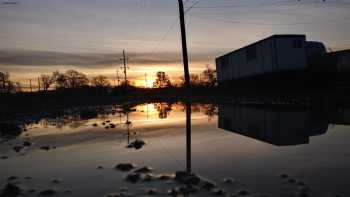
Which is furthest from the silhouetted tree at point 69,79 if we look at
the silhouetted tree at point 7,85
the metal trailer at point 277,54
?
the metal trailer at point 277,54

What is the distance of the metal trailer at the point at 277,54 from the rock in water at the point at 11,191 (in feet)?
72.8

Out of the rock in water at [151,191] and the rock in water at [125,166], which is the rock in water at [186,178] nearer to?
the rock in water at [151,191]

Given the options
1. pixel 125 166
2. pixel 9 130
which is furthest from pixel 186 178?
pixel 9 130

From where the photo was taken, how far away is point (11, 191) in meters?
3.95

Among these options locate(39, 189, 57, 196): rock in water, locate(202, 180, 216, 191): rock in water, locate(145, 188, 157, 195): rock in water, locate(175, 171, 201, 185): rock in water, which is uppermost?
locate(175, 171, 201, 185): rock in water

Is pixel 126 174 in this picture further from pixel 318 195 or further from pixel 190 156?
pixel 318 195

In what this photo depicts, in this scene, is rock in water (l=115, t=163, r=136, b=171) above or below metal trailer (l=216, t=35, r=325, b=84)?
below

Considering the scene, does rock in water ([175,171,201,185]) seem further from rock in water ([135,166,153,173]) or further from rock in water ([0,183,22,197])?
rock in water ([0,183,22,197])

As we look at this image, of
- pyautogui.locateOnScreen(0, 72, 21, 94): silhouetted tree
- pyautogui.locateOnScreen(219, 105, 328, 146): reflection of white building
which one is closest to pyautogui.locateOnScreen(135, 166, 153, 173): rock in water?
pyautogui.locateOnScreen(219, 105, 328, 146): reflection of white building

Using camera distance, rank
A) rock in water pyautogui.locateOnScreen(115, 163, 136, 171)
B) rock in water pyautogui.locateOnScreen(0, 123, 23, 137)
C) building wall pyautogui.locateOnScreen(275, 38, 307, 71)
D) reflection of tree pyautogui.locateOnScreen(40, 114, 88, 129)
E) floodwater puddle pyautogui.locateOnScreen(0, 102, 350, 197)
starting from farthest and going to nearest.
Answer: building wall pyautogui.locateOnScreen(275, 38, 307, 71) → reflection of tree pyautogui.locateOnScreen(40, 114, 88, 129) → rock in water pyautogui.locateOnScreen(0, 123, 23, 137) → rock in water pyautogui.locateOnScreen(115, 163, 136, 171) → floodwater puddle pyautogui.locateOnScreen(0, 102, 350, 197)

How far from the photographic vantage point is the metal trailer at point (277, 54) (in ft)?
79.9

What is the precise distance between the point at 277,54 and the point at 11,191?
22.6m

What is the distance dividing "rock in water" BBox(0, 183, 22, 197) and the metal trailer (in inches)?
874

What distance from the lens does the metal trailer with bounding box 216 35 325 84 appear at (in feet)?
79.9
